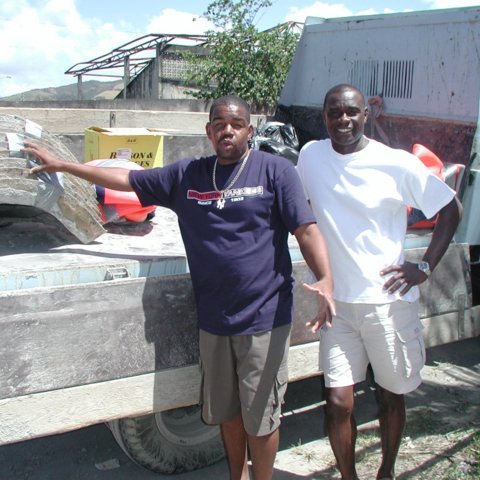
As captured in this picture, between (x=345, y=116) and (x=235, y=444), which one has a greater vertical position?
(x=345, y=116)

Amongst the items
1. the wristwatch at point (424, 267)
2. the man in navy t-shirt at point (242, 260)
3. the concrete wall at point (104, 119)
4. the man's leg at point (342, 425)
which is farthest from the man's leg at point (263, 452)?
the concrete wall at point (104, 119)

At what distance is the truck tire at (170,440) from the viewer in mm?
2900

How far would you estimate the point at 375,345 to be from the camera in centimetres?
266

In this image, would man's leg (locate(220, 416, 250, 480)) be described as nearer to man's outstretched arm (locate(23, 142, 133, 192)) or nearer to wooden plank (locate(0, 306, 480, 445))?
wooden plank (locate(0, 306, 480, 445))

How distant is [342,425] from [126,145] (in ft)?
7.15

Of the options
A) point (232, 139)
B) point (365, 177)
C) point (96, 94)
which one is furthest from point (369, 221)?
point (96, 94)

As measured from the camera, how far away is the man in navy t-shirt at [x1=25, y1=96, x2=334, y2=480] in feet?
7.82

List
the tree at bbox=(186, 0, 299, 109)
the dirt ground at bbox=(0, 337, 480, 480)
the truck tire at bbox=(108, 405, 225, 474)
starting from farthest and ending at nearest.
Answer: the tree at bbox=(186, 0, 299, 109) < the dirt ground at bbox=(0, 337, 480, 480) < the truck tire at bbox=(108, 405, 225, 474)

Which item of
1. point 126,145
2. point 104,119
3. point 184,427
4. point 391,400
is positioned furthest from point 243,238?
point 104,119

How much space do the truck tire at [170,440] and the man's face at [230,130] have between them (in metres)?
1.27

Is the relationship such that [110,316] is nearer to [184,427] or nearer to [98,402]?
[98,402]

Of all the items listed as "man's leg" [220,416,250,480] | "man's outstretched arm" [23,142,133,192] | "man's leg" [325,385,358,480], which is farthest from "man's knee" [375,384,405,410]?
"man's outstretched arm" [23,142,133,192]

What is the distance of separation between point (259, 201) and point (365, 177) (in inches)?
18.0

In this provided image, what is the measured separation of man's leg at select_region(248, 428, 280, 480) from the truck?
0.33m
